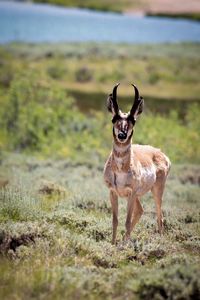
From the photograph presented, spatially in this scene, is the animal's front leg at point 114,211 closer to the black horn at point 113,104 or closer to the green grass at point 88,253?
the green grass at point 88,253

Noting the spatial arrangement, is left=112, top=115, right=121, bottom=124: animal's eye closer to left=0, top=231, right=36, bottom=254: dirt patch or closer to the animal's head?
the animal's head

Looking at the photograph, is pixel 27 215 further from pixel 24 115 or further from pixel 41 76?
pixel 41 76

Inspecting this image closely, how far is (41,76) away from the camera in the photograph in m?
44.1

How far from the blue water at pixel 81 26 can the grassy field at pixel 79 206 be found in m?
40.1

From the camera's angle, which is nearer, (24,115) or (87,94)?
(24,115)

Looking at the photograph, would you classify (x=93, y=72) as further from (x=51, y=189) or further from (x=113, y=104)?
(x=113, y=104)

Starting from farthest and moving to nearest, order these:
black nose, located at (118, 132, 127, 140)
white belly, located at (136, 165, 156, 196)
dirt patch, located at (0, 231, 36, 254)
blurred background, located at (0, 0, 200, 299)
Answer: white belly, located at (136, 165, 156, 196), black nose, located at (118, 132, 127, 140), dirt patch, located at (0, 231, 36, 254), blurred background, located at (0, 0, 200, 299)

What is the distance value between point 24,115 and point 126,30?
3347 inches

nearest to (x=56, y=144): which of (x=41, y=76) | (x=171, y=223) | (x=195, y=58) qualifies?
(x=41, y=76)

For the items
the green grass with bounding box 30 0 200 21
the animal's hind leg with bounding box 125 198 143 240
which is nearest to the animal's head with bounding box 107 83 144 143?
the animal's hind leg with bounding box 125 198 143 240

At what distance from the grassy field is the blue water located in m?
40.1

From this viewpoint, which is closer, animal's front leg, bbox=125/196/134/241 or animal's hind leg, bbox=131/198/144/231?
animal's front leg, bbox=125/196/134/241

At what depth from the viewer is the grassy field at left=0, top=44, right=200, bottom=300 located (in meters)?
7.76

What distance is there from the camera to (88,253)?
937cm
